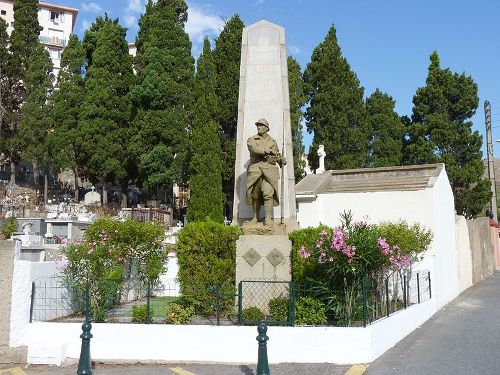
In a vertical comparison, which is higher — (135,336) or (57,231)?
(57,231)

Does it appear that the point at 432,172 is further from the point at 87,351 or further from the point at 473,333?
the point at 87,351

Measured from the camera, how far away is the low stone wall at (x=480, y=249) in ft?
70.3

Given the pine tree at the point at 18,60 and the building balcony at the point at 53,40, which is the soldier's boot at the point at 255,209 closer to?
the pine tree at the point at 18,60

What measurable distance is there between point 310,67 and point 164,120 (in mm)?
10579

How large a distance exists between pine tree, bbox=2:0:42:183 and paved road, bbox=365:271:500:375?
117ft

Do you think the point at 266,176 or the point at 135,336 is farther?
the point at 266,176

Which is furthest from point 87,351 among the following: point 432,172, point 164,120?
point 164,120

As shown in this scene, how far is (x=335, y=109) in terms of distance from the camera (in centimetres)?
3106

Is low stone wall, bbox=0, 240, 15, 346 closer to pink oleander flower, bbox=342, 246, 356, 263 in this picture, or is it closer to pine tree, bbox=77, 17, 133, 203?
pink oleander flower, bbox=342, 246, 356, 263

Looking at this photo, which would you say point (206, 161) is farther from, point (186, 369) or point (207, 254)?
point (186, 369)

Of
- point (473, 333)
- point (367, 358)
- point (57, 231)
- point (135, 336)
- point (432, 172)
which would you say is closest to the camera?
point (367, 358)

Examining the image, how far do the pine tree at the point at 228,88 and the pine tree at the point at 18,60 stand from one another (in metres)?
18.7

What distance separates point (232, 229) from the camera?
10672mm

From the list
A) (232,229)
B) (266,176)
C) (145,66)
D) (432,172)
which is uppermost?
(145,66)
